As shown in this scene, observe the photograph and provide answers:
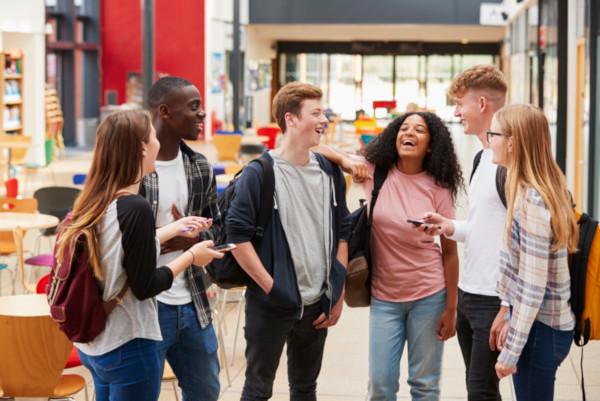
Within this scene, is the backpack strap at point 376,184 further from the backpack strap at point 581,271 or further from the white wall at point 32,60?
the white wall at point 32,60

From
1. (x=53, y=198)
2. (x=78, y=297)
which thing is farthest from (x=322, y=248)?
(x=53, y=198)

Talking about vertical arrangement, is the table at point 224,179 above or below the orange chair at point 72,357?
above

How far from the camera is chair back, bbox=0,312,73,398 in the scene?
341cm

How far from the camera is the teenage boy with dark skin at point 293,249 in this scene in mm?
3062

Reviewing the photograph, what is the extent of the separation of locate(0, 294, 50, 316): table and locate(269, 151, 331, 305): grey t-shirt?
1.26 metres

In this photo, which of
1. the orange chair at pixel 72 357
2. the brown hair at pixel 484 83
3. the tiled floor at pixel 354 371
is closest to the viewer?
the brown hair at pixel 484 83

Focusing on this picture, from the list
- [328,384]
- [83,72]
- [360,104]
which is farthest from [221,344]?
[360,104]

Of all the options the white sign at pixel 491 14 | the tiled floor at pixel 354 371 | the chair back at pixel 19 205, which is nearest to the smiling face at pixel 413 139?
the tiled floor at pixel 354 371

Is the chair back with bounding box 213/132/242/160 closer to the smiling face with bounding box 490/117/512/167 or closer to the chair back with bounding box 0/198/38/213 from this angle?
the chair back with bounding box 0/198/38/213

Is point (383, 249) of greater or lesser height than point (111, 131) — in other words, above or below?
below

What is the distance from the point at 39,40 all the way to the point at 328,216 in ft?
50.8

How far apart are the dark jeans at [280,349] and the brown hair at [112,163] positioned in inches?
31.3

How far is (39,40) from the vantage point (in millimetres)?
17375

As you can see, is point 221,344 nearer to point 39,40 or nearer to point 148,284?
point 148,284
